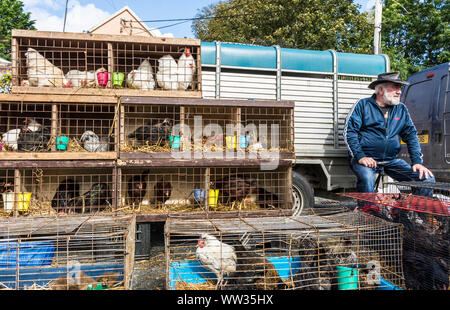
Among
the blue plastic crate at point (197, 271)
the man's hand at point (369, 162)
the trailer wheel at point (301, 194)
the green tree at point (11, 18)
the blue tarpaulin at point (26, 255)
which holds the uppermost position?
the green tree at point (11, 18)

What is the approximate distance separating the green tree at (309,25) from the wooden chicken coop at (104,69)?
11.1m

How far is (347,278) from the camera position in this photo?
8.91 feet

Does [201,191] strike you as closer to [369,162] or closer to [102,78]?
[102,78]

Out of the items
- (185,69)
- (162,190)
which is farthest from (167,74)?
(162,190)

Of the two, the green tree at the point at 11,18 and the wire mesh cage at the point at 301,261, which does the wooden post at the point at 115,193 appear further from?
the green tree at the point at 11,18

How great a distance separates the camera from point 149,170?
16.1ft

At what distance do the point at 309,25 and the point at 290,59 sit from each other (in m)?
10.3

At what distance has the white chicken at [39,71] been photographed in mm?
4031

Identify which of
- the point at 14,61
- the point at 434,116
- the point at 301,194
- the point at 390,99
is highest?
the point at 14,61

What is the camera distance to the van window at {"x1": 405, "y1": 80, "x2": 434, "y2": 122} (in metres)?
5.82

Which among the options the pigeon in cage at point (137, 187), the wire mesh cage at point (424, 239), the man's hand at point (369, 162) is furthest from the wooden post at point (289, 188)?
the pigeon in cage at point (137, 187)

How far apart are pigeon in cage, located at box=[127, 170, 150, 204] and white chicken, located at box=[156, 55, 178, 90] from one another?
1287 millimetres
